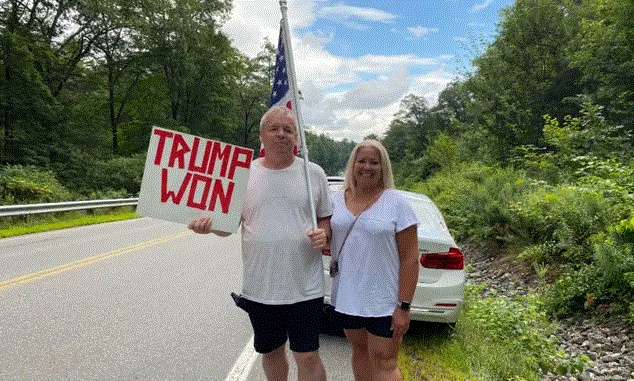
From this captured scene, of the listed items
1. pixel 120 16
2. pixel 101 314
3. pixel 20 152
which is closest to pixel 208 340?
pixel 101 314

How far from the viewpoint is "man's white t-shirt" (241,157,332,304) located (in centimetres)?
279

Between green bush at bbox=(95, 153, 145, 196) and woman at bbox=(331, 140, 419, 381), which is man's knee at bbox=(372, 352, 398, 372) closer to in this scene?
woman at bbox=(331, 140, 419, 381)

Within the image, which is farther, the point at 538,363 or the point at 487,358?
the point at 538,363

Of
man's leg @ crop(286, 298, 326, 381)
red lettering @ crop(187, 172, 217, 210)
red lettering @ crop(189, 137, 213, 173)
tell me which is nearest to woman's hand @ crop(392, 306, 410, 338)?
man's leg @ crop(286, 298, 326, 381)

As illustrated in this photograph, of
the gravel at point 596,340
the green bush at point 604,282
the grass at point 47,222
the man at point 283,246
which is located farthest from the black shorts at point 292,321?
the grass at point 47,222

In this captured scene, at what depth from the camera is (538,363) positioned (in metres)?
4.60

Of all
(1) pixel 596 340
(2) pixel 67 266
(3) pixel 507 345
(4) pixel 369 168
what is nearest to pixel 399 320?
(4) pixel 369 168

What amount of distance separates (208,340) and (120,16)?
31.4 m

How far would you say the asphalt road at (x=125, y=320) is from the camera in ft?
13.7

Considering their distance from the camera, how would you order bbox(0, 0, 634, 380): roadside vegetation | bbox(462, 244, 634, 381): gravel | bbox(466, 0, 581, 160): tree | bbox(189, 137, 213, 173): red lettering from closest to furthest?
bbox(189, 137, 213, 173): red lettering, bbox(462, 244, 634, 381): gravel, bbox(0, 0, 634, 380): roadside vegetation, bbox(466, 0, 581, 160): tree

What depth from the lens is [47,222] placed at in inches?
613

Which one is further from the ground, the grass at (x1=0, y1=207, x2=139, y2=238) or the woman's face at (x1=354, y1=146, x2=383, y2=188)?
the woman's face at (x1=354, y1=146, x2=383, y2=188)

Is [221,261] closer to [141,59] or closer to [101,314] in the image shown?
[101,314]

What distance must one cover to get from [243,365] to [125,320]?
76.2 inches
